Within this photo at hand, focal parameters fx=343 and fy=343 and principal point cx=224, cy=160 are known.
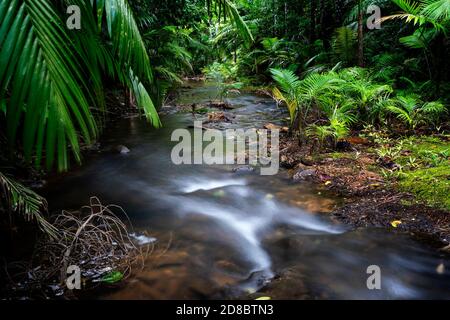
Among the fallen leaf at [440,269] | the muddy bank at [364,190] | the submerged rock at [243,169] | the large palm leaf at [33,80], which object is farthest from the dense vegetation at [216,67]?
the fallen leaf at [440,269]

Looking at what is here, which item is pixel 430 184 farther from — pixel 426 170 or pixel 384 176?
pixel 384 176

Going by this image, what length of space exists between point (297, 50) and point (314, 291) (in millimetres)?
10558

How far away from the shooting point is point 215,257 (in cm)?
262

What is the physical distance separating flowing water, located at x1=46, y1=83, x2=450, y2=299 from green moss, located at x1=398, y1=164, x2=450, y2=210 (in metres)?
0.62

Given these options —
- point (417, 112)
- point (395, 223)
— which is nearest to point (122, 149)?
point (395, 223)

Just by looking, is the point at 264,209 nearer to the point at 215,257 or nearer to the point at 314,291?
the point at 215,257

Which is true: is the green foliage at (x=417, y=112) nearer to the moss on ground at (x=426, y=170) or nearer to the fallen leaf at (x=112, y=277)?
the moss on ground at (x=426, y=170)

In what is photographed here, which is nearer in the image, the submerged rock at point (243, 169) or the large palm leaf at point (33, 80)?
the large palm leaf at point (33, 80)

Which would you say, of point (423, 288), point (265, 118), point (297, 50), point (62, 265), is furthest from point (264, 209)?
point (297, 50)

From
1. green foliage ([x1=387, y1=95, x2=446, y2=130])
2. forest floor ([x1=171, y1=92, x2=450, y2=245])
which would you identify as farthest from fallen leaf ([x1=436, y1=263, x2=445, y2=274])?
green foliage ([x1=387, y1=95, x2=446, y2=130])

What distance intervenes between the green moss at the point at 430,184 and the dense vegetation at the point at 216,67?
73mm

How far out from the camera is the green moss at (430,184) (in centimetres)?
313

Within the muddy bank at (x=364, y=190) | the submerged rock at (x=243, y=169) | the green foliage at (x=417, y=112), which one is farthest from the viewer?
the green foliage at (x=417, y=112)

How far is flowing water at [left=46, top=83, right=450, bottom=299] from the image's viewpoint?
2.28 meters
